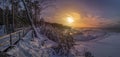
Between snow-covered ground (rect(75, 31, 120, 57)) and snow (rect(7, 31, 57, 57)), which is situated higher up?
snow (rect(7, 31, 57, 57))

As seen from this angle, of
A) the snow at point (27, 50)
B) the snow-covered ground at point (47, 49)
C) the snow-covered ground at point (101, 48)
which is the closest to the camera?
the snow at point (27, 50)

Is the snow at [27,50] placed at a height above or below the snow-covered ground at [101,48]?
above

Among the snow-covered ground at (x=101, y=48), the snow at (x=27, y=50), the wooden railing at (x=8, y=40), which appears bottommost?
the snow-covered ground at (x=101, y=48)

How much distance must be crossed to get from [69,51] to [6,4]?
1007cm

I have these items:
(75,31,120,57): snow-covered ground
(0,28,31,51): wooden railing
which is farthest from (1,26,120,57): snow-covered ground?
(0,28,31,51): wooden railing

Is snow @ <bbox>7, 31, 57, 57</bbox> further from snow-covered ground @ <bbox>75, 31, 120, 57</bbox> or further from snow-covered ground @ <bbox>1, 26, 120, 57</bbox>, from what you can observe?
snow-covered ground @ <bbox>75, 31, 120, 57</bbox>

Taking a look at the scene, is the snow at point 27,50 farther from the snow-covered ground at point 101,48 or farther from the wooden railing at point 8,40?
the snow-covered ground at point 101,48

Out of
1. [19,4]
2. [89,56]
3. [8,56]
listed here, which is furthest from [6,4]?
[8,56]

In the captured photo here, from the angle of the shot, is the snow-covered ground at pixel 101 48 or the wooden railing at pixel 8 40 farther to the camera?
the snow-covered ground at pixel 101 48

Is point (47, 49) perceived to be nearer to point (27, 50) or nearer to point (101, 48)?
point (27, 50)

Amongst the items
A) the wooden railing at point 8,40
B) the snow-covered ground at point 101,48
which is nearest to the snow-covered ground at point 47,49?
the snow-covered ground at point 101,48

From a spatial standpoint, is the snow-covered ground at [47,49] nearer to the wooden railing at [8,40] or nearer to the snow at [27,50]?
the snow at [27,50]

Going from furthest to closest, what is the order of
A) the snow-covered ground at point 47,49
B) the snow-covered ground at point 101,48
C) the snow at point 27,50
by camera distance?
the snow-covered ground at point 101,48 → the snow-covered ground at point 47,49 → the snow at point 27,50

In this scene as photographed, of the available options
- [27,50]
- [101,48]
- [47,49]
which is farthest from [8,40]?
[101,48]
